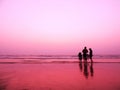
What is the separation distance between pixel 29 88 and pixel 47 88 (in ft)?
2.78

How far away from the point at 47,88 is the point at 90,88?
79.8 inches

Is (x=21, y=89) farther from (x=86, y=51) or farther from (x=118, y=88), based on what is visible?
(x=86, y=51)

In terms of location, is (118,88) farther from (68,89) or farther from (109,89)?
(68,89)

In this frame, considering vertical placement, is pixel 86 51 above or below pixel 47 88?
above

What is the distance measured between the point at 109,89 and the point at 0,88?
5.11 m

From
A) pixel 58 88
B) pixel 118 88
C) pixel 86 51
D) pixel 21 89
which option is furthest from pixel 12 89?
pixel 86 51

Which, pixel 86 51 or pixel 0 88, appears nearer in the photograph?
pixel 0 88

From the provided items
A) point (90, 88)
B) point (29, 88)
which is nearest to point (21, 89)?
→ point (29, 88)

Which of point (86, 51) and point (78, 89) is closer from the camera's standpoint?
point (78, 89)

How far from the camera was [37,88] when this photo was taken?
11062 millimetres

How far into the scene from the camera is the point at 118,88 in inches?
428

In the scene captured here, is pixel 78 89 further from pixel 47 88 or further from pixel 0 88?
pixel 0 88

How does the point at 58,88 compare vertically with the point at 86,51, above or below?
below

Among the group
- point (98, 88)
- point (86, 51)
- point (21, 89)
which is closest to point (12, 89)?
point (21, 89)
